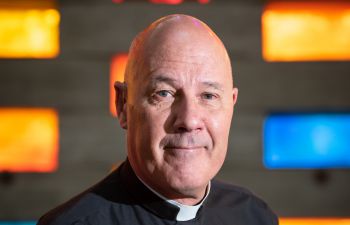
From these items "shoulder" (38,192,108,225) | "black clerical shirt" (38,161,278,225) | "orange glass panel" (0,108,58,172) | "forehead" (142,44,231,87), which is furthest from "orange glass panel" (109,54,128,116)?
"forehead" (142,44,231,87)

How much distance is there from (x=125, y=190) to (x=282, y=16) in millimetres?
3064

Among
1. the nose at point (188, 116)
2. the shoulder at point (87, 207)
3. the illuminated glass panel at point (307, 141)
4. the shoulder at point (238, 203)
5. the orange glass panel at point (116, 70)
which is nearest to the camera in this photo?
the nose at point (188, 116)

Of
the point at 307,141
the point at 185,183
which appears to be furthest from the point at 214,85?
the point at 307,141

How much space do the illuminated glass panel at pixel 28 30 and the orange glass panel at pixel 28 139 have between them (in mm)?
422

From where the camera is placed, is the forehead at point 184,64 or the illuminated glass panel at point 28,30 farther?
the illuminated glass panel at point 28,30

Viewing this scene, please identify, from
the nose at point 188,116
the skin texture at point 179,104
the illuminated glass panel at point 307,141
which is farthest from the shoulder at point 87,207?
the illuminated glass panel at point 307,141

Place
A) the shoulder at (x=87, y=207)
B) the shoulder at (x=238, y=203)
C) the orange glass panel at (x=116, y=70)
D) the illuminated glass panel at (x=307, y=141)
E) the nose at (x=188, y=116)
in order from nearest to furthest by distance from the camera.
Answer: the nose at (x=188, y=116) → the shoulder at (x=87, y=207) → the shoulder at (x=238, y=203) → the orange glass panel at (x=116, y=70) → the illuminated glass panel at (x=307, y=141)

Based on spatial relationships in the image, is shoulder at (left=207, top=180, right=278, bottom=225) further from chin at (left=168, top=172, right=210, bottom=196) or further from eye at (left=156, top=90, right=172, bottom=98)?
eye at (left=156, top=90, right=172, bottom=98)

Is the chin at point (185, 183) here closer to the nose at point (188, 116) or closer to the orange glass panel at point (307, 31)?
the nose at point (188, 116)

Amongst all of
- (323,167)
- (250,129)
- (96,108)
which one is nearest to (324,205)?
(323,167)

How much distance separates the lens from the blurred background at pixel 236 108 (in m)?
4.15

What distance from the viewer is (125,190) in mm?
1541

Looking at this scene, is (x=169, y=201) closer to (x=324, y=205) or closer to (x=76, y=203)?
(x=76, y=203)

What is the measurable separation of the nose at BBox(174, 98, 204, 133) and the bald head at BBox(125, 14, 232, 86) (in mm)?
107
